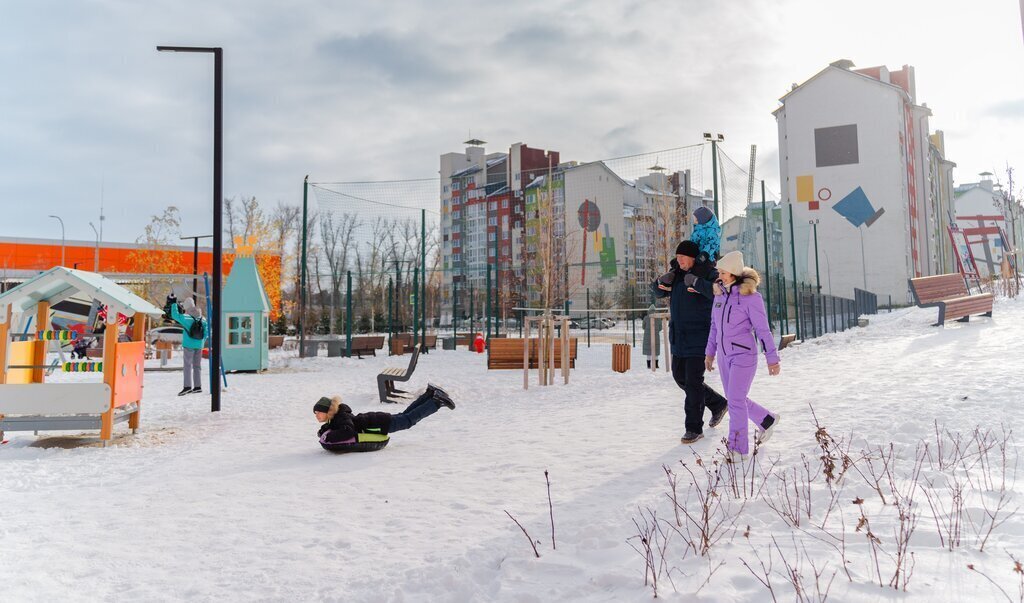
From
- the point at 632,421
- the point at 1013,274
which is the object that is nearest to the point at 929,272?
the point at 1013,274

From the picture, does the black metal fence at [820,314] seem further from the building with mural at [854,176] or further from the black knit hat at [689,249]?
the building with mural at [854,176]

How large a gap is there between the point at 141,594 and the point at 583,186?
44.9m

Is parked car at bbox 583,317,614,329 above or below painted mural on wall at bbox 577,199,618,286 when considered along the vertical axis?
below

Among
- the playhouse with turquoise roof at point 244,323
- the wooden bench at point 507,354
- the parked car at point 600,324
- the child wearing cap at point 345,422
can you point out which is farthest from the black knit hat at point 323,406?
the parked car at point 600,324

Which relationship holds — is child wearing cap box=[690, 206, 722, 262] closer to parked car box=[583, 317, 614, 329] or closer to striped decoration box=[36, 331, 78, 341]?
striped decoration box=[36, 331, 78, 341]

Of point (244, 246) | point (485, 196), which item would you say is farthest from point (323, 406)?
point (485, 196)

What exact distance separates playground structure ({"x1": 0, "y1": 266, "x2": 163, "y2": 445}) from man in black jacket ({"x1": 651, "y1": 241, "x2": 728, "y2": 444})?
19.1 ft

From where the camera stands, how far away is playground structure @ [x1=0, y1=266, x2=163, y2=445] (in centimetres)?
688

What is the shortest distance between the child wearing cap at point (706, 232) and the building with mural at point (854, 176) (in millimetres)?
30333

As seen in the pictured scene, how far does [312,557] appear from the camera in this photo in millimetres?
3416

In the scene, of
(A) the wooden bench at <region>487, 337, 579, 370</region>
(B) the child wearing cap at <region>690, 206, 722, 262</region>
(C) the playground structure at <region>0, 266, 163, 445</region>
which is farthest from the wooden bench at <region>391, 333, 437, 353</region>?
(B) the child wearing cap at <region>690, 206, 722, 262</region>

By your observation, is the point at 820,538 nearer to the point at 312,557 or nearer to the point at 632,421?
the point at 312,557

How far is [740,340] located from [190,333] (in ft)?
30.4

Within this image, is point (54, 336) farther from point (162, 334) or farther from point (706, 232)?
point (162, 334)
